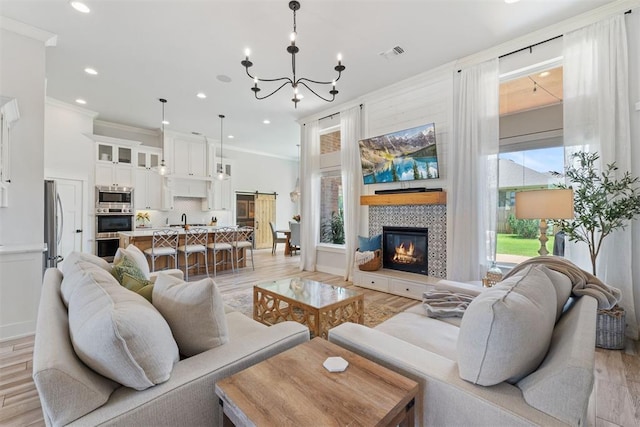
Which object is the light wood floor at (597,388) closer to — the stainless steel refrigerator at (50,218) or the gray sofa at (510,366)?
the gray sofa at (510,366)

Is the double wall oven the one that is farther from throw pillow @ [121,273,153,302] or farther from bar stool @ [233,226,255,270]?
throw pillow @ [121,273,153,302]

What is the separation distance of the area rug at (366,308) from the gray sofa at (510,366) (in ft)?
6.52

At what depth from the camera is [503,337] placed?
95cm

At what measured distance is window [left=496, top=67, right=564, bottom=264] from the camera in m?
3.41

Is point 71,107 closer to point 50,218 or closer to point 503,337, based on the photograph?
point 50,218

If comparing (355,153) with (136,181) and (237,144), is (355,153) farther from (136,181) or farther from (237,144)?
(136,181)

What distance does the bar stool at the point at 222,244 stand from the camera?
541 centimetres

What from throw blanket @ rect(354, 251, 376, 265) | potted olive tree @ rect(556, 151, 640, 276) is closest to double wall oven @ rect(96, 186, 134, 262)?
throw blanket @ rect(354, 251, 376, 265)

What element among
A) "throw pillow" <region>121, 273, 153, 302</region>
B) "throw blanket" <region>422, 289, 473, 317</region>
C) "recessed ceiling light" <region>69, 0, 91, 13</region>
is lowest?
"throw blanket" <region>422, 289, 473, 317</region>

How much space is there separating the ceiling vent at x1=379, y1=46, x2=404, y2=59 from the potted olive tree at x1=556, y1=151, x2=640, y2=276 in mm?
2319

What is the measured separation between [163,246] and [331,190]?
346cm

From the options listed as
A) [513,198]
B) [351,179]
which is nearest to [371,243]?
[351,179]

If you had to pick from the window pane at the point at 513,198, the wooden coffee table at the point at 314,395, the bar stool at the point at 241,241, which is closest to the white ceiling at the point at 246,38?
the window pane at the point at 513,198

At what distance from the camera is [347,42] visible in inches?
133
